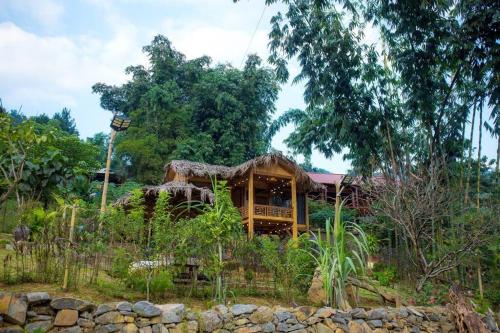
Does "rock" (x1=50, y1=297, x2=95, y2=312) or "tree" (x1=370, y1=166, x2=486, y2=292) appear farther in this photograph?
"tree" (x1=370, y1=166, x2=486, y2=292)

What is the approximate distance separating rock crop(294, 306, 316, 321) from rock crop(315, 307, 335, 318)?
6cm

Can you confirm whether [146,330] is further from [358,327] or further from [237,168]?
[237,168]

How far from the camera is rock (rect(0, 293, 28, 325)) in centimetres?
394

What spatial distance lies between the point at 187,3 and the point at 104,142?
2296cm

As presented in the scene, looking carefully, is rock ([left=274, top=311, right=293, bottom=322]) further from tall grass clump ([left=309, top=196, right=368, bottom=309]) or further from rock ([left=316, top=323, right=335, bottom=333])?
tall grass clump ([left=309, top=196, right=368, bottom=309])

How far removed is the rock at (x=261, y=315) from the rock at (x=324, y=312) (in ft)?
2.00

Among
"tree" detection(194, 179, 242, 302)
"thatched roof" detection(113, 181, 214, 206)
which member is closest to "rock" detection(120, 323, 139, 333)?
"tree" detection(194, 179, 242, 302)

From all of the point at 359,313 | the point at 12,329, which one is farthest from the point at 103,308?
the point at 359,313

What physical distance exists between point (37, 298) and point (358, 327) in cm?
360

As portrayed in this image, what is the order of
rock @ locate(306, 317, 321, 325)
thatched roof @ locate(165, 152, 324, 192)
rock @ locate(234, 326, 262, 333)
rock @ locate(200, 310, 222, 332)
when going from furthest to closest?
thatched roof @ locate(165, 152, 324, 192) < rock @ locate(306, 317, 321, 325) < rock @ locate(234, 326, 262, 333) < rock @ locate(200, 310, 222, 332)

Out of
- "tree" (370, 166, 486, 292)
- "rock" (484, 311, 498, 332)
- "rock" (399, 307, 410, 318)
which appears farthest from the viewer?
"tree" (370, 166, 486, 292)

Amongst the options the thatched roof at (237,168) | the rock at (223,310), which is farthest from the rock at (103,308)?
the thatched roof at (237,168)

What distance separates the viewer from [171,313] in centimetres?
441

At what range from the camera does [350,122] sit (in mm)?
10453
